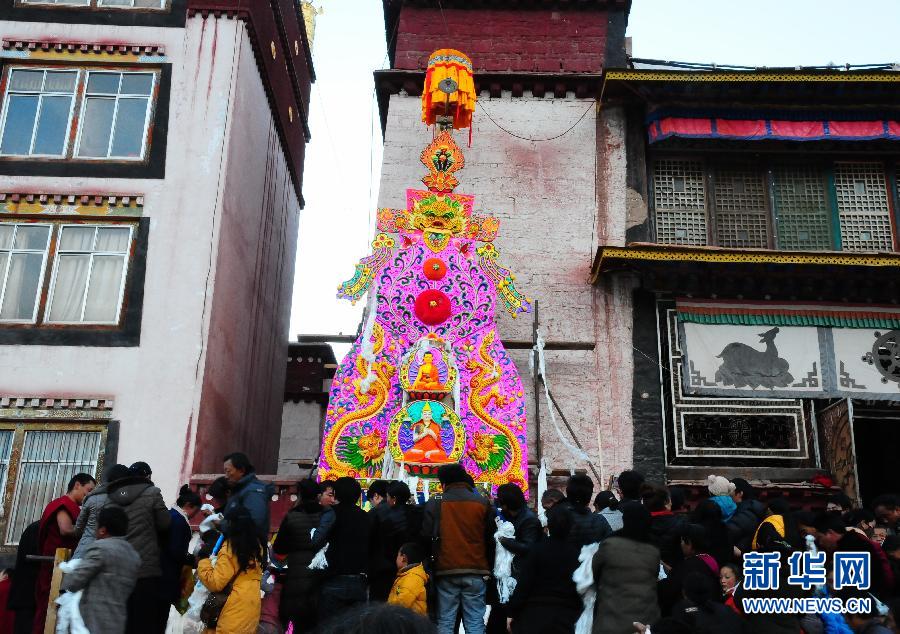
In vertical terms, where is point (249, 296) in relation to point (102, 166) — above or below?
below

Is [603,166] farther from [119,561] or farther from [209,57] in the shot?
[119,561]

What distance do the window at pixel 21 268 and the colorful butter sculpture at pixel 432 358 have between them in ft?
16.9

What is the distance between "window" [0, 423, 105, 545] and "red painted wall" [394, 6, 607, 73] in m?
8.79

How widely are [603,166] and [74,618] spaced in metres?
12.3

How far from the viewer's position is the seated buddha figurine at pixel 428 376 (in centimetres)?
1295

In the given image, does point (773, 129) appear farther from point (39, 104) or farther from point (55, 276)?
point (39, 104)

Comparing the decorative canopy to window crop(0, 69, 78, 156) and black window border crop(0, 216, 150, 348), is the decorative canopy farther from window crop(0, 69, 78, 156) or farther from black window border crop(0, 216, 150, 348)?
window crop(0, 69, 78, 156)

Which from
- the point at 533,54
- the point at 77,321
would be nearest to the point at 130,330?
the point at 77,321

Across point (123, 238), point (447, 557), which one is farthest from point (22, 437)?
point (447, 557)

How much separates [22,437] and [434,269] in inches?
262

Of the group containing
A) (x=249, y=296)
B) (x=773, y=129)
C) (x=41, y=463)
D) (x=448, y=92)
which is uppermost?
(x=773, y=129)

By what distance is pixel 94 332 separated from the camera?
1434cm

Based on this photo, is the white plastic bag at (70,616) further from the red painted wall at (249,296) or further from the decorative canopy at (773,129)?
the decorative canopy at (773,129)

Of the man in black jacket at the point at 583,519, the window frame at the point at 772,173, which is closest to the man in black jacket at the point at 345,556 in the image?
the man in black jacket at the point at 583,519
